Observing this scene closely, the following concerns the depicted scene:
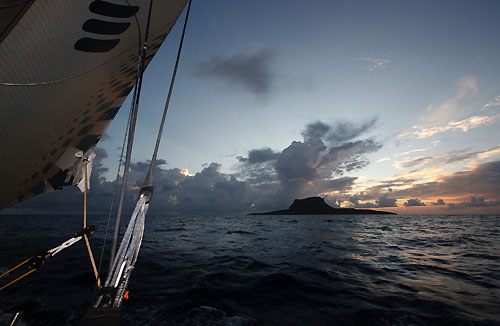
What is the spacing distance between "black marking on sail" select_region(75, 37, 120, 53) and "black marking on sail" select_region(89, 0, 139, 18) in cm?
46

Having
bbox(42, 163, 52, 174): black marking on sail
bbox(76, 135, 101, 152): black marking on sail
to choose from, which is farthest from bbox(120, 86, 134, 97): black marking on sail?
bbox(42, 163, 52, 174): black marking on sail

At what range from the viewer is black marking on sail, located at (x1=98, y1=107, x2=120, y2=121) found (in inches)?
205

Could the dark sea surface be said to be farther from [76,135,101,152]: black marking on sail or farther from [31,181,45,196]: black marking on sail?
[76,135,101,152]: black marking on sail

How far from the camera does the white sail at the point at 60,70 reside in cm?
255

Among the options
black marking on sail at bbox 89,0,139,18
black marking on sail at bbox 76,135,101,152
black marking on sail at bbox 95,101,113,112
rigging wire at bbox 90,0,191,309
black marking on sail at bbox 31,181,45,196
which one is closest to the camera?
rigging wire at bbox 90,0,191,309

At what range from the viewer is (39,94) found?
3.23 metres

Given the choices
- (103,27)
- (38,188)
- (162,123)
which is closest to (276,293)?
(162,123)

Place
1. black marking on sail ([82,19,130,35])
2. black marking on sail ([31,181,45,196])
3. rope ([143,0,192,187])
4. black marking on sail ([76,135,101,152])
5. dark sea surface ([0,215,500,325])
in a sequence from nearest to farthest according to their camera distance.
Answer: rope ([143,0,192,187]) → black marking on sail ([82,19,130,35]) → dark sea surface ([0,215,500,325]) → black marking on sail ([76,135,101,152]) → black marking on sail ([31,181,45,196])

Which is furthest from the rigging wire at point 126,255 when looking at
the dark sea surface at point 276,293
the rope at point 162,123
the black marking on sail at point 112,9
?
the dark sea surface at point 276,293

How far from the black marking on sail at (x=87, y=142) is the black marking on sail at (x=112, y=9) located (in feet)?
12.1

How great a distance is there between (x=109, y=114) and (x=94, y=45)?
2.59 metres

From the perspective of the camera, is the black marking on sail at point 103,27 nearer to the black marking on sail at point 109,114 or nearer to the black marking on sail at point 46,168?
the black marking on sail at point 109,114

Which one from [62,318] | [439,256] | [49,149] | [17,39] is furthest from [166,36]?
[439,256]

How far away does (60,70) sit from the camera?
10.3 ft
